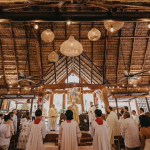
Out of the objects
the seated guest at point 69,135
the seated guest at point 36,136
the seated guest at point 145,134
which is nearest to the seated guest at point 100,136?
the seated guest at point 69,135

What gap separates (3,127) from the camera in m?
3.21

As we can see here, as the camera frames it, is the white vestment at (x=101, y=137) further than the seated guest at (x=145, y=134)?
Yes

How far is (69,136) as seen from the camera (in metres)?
2.87

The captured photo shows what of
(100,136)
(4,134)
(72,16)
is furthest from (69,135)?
(72,16)

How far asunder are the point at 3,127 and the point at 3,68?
6.21m

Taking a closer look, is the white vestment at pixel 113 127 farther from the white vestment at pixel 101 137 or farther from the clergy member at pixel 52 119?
the clergy member at pixel 52 119

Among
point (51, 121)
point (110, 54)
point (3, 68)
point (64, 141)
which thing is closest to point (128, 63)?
point (110, 54)

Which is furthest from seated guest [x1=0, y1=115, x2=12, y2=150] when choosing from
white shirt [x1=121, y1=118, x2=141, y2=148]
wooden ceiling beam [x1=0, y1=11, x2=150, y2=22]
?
white shirt [x1=121, y1=118, x2=141, y2=148]

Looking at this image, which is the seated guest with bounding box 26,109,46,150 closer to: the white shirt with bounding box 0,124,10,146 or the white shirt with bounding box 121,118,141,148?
the white shirt with bounding box 0,124,10,146

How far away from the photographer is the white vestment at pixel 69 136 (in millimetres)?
2832

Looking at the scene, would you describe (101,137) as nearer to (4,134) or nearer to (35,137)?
(35,137)

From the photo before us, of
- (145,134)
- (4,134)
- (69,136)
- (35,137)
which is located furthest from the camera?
(4,134)

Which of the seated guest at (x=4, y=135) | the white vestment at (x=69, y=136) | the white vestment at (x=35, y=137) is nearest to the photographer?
the white vestment at (x=69, y=136)

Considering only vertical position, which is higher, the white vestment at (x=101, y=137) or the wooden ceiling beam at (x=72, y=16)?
the wooden ceiling beam at (x=72, y=16)
